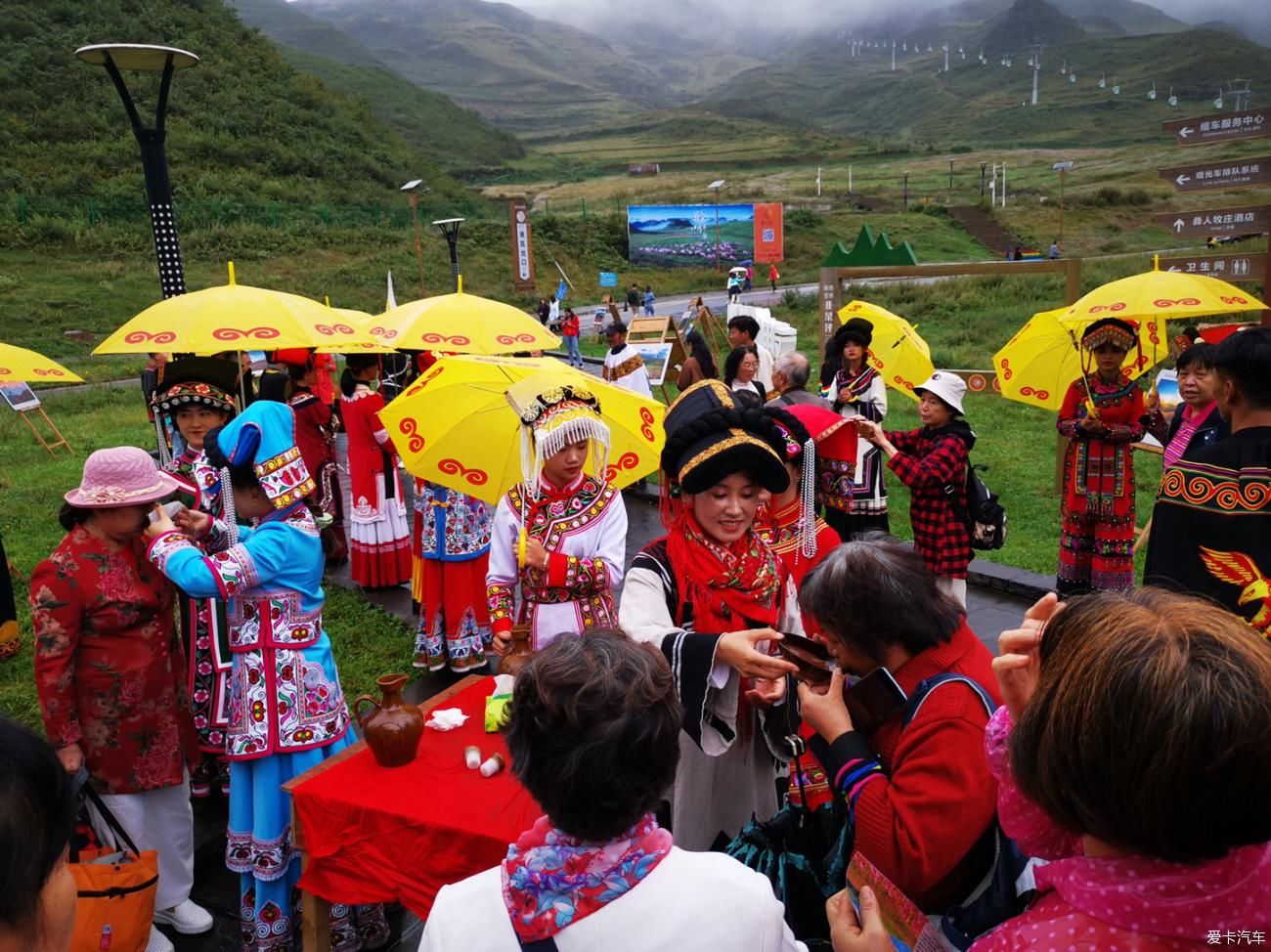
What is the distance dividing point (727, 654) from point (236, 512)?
6.67 ft

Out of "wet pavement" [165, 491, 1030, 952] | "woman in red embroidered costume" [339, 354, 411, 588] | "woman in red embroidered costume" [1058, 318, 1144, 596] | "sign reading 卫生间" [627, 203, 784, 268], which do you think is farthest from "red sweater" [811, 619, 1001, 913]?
"sign reading 卫生间" [627, 203, 784, 268]

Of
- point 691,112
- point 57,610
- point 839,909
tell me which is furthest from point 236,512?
→ point 691,112

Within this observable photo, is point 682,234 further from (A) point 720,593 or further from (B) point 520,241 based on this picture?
(A) point 720,593

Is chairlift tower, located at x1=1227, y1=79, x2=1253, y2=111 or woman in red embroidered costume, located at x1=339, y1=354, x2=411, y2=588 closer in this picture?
woman in red embroidered costume, located at x1=339, y1=354, x2=411, y2=588

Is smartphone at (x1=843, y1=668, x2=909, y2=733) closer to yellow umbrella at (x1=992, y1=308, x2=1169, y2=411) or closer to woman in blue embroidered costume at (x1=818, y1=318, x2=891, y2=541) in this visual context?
woman in blue embroidered costume at (x1=818, y1=318, x2=891, y2=541)

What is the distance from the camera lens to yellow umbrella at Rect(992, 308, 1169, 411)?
656 cm

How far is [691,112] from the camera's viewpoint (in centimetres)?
15400

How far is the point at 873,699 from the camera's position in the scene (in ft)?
6.66

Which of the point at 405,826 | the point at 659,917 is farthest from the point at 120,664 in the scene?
the point at 659,917

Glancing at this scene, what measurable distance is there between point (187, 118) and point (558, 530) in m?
46.7

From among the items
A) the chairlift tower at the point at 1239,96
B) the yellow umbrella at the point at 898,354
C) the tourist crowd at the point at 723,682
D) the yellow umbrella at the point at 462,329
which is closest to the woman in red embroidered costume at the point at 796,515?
the tourist crowd at the point at 723,682

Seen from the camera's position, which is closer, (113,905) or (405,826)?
(113,905)

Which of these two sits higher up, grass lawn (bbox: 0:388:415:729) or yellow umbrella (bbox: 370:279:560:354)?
yellow umbrella (bbox: 370:279:560:354)

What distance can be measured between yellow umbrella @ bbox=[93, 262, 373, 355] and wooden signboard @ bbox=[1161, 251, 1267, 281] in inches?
247
